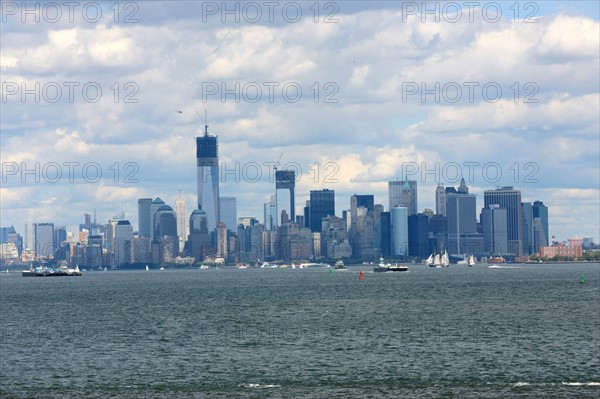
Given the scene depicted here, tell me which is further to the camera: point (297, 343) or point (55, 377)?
point (297, 343)

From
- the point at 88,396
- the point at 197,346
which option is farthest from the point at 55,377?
the point at 197,346

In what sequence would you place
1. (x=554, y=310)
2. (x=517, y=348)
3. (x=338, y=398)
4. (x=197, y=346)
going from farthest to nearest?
(x=554, y=310), (x=197, y=346), (x=517, y=348), (x=338, y=398)

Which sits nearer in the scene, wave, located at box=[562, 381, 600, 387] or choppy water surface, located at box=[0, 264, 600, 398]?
wave, located at box=[562, 381, 600, 387]

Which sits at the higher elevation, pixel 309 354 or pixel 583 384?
pixel 309 354

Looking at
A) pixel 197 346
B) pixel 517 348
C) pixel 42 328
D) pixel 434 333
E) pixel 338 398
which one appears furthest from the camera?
pixel 42 328

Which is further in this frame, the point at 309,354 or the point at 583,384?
the point at 309,354

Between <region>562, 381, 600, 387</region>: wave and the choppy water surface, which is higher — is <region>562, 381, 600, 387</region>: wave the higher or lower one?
the lower one

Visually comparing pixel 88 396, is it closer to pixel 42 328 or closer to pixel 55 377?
pixel 55 377

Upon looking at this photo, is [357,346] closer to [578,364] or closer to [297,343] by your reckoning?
[297,343]

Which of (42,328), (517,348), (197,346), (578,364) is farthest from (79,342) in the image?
(578,364)

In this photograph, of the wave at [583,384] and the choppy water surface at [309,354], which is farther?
the choppy water surface at [309,354]

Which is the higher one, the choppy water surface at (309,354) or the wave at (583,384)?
the choppy water surface at (309,354)
